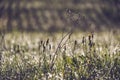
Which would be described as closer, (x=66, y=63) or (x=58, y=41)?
(x=66, y=63)

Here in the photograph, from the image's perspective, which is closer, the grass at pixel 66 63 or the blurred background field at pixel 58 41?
the grass at pixel 66 63

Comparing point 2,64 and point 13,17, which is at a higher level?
point 13,17

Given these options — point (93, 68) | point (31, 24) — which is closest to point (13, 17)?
point (31, 24)

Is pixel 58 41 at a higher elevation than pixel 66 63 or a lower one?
higher

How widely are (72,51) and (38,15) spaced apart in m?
4.05

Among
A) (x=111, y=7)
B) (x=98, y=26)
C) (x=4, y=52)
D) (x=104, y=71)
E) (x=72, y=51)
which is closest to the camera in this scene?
(x=104, y=71)

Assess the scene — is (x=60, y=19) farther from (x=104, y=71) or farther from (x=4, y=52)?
(x=104, y=71)

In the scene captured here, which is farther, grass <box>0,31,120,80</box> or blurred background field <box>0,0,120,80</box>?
blurred background field <box>0,0,120,80</box>

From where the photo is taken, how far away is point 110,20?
9.98 m

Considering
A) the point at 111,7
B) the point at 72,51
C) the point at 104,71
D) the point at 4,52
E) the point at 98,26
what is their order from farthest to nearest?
the point at 111,7
the point at 98,26
the point at 4,52
the point at 72,51
the point at 104,71

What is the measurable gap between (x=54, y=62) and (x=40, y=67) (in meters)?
0.35

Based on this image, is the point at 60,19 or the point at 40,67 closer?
the point at 40,67

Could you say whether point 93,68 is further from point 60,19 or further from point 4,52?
point 60,19

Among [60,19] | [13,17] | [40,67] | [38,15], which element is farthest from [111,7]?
[40,67]
